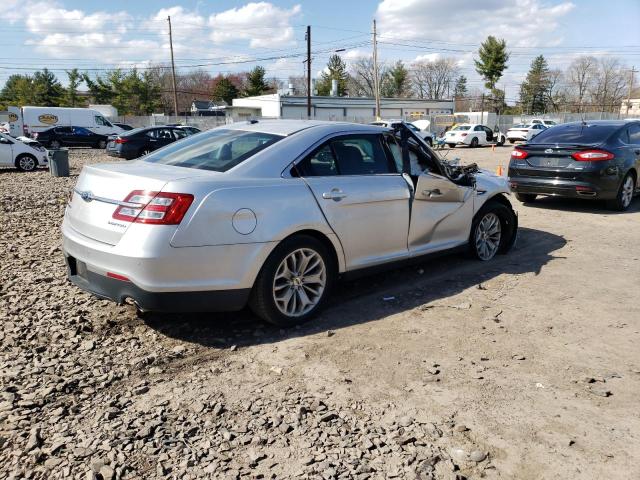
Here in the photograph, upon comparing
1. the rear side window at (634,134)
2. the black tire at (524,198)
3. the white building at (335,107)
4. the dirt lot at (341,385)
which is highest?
the white building at (335,107)

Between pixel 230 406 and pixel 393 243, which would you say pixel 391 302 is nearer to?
pixel 393 243

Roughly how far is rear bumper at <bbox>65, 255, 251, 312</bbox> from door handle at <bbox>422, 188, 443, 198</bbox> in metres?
2.17

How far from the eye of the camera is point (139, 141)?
21.2m

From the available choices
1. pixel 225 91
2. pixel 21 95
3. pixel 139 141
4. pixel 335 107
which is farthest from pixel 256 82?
pixel 139 141

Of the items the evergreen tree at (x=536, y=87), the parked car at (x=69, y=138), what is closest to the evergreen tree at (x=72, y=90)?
the parked car at (x=69, y=138)

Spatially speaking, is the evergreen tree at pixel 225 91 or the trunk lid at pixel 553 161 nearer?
the trunk lid at pixel 553 161

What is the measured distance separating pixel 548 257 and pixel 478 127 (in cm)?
3095

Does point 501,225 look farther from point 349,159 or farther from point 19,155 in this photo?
point 19,155

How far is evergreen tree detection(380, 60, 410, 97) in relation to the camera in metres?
81.3

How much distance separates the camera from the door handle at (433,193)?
17.1ft

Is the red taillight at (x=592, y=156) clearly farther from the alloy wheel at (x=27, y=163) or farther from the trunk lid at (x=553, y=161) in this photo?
the alloy wheel at (x=27, y=163)

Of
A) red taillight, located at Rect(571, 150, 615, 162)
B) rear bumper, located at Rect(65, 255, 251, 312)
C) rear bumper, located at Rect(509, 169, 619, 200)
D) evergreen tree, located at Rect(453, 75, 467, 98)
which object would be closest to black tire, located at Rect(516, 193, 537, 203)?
rear bumper, located at Rect(509, 169, 619, 200)

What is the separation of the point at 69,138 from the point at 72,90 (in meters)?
40.9

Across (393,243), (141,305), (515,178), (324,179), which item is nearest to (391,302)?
(393,243)
